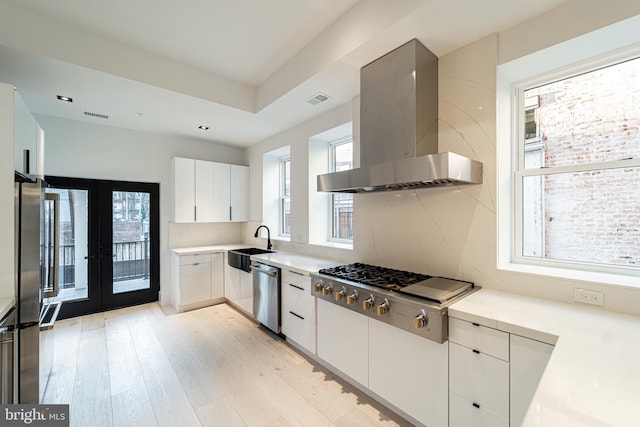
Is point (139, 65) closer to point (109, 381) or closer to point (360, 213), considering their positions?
point (360, 213)

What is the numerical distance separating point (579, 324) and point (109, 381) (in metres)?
3.39

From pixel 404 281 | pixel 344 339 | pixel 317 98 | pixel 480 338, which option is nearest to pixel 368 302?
pixel 404 281

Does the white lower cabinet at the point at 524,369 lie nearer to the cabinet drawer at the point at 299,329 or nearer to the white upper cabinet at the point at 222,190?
the cabinet drawer at the point at 299,329

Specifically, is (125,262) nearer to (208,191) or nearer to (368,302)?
(208,191)

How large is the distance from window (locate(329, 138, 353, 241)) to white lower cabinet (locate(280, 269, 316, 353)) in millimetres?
1088

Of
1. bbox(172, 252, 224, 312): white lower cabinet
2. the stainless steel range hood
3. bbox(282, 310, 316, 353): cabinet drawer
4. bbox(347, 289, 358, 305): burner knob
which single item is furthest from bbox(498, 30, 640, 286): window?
bbox(172, 252, 224, 312): white lower cabinet

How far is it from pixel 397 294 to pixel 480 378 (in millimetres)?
608

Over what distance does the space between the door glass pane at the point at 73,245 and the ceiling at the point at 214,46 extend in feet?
3.72

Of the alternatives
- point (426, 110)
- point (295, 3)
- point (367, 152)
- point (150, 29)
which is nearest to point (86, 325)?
point (150, 29)

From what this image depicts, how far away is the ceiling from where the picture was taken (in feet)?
6.19

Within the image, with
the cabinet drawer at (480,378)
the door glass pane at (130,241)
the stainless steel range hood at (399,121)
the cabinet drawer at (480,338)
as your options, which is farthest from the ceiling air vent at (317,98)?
the door glass pane at (130,241)

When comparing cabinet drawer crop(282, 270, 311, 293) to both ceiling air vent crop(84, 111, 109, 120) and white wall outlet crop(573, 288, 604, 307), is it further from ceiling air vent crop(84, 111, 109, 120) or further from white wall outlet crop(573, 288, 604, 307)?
ceiling air vent crop(84, 111, 109, 120)

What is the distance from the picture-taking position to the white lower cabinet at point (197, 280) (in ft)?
12.9

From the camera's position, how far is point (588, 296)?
5.14 feet
